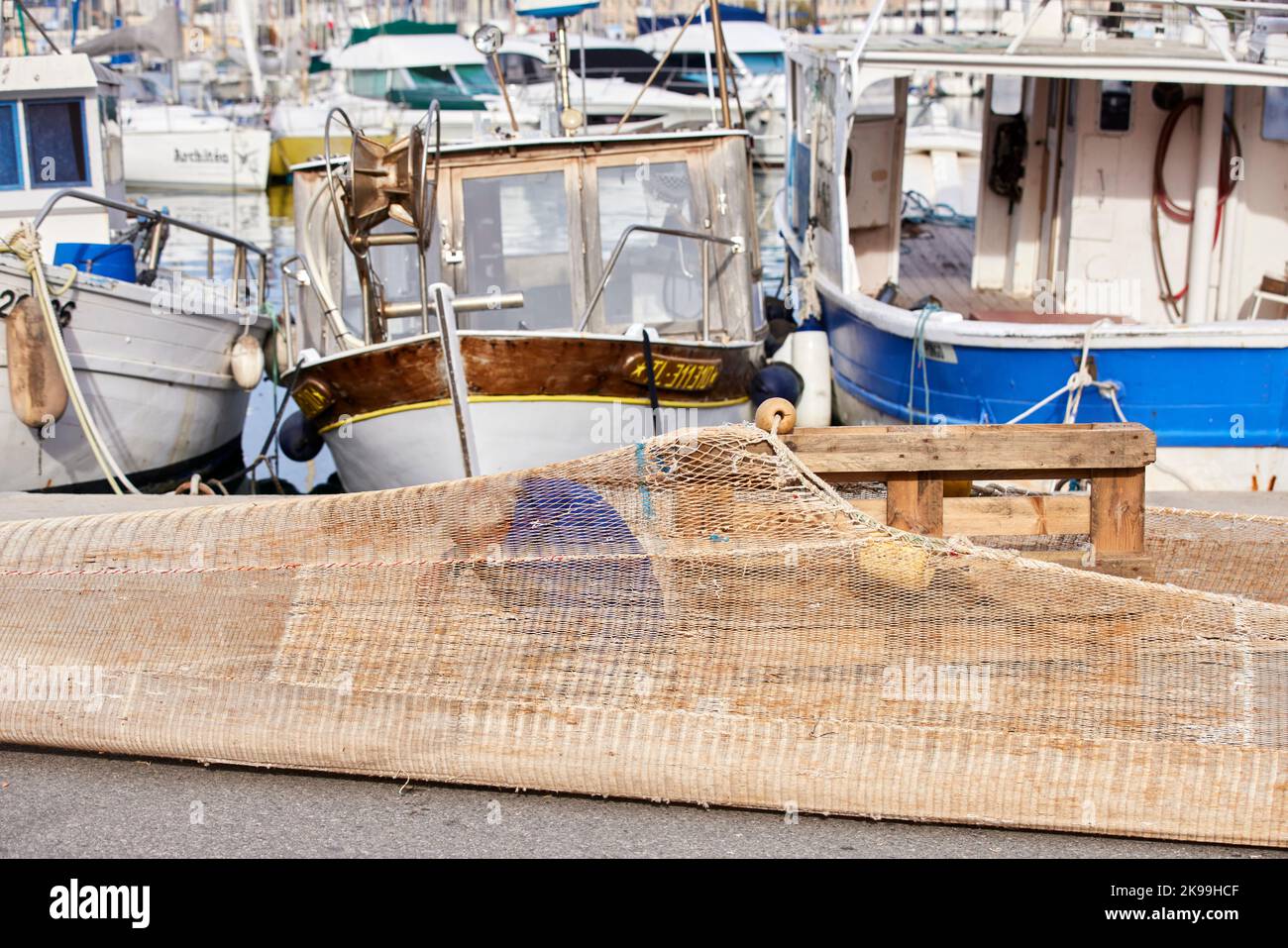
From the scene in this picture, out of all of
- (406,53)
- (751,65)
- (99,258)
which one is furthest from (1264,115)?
(751,65)

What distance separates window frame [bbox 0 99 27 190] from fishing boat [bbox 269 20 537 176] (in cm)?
2350

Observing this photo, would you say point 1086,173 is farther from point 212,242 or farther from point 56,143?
point 56,143

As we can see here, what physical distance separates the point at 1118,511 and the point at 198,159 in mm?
32557

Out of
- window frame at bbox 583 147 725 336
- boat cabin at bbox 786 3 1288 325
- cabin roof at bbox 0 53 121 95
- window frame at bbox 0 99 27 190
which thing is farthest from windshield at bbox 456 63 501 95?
window frame at bbox 583 147 725 336

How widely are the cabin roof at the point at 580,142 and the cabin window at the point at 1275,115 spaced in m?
3.60

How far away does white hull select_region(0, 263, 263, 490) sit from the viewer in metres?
8.98

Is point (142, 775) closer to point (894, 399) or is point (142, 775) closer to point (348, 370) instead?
point (348, 370)

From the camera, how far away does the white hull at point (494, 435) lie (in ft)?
26.4

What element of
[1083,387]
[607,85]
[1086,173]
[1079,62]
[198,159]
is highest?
[1079,62]

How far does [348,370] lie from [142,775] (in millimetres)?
3845

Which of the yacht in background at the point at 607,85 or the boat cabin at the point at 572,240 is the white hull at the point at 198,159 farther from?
the boat cabin at the point at 572,240

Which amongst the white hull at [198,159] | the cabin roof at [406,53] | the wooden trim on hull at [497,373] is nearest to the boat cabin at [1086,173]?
the wooden trim on hull at [497,373]

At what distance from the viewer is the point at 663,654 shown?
429cm
